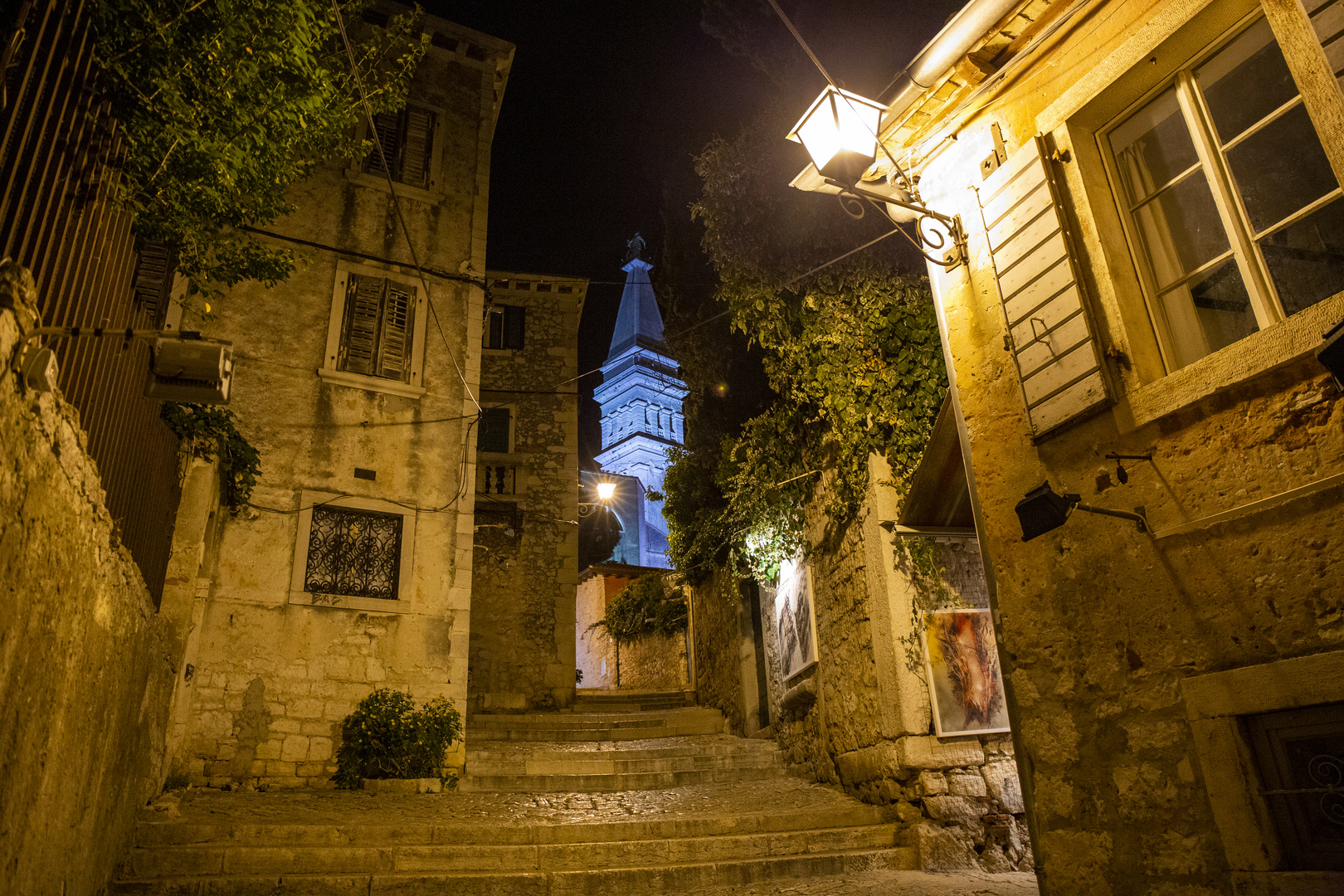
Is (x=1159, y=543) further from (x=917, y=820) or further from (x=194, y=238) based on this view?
(x=194, y=238)

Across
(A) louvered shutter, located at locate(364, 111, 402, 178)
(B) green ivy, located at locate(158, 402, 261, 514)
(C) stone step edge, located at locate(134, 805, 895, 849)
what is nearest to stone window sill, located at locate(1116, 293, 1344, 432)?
(C) stone step edge, located at locate(134, 805, 895, 849)

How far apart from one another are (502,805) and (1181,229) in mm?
6777

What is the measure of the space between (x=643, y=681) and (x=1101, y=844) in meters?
16.2

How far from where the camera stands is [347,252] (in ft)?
35.3

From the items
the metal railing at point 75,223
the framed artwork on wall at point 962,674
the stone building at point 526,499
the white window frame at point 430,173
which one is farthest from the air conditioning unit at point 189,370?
the stone building at point 526,499

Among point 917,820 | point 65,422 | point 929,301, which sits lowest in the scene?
point 917,820

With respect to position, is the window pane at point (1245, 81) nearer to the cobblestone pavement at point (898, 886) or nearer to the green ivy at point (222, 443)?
the cobblestone pavement at point (898, 886)

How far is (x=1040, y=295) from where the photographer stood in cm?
399

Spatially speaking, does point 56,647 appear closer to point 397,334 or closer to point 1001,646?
point 1001,646

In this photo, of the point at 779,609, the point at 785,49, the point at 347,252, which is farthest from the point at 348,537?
the point at 785,49

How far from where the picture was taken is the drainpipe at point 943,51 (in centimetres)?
414

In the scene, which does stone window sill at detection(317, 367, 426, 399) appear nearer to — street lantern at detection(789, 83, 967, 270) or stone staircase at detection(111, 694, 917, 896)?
stone staircase at detection(111, 694, 917, 896)

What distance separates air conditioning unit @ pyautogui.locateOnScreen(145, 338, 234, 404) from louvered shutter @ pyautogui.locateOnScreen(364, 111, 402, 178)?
861 centimetres

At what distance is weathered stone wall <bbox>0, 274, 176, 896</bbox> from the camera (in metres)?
2.51
